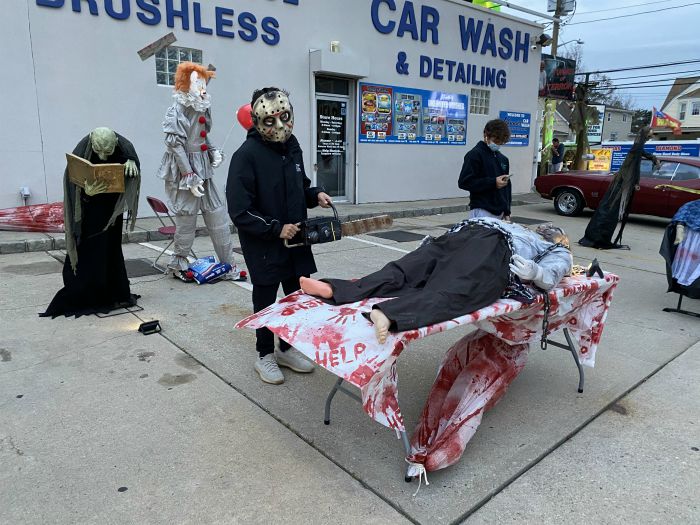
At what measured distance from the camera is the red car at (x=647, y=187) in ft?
32.5

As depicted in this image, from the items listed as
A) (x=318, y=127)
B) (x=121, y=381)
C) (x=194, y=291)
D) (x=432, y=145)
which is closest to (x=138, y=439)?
(x=121, y=381)

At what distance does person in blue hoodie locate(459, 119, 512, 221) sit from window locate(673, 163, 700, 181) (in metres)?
6.84

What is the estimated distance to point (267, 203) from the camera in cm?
315

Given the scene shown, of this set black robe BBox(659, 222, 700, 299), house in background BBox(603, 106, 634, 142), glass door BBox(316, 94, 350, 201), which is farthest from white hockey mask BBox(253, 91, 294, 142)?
house in background BBox(603, 106, 634, 142)

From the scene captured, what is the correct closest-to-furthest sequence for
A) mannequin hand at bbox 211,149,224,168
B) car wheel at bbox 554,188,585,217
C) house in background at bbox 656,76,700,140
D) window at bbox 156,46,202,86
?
1. mannequin hand at bbox 211,149,224,168
2. window at bbox 156,46,202,86
3. car wheel at bbox 554,188,585,217
4. house in background at bbox 656,76,700,140

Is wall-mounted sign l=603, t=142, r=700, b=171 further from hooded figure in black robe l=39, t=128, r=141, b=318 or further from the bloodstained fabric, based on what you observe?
hooded figure in black robe l=39, t=128, r=141, b=318

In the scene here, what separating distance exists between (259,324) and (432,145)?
1115 cm

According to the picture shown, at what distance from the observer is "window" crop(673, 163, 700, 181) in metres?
9.98

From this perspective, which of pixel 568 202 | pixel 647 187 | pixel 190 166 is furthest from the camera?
pixel 568 202

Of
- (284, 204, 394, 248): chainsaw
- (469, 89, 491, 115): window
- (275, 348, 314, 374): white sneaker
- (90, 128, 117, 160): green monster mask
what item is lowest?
(275, 348, 314, 374): white sneaker

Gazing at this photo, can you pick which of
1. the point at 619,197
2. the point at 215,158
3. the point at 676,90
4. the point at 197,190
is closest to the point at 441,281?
the point at 197,190

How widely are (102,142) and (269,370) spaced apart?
2.39m

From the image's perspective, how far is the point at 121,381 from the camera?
3.25m

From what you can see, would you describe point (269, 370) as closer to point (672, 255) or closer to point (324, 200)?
point (324, 200)
